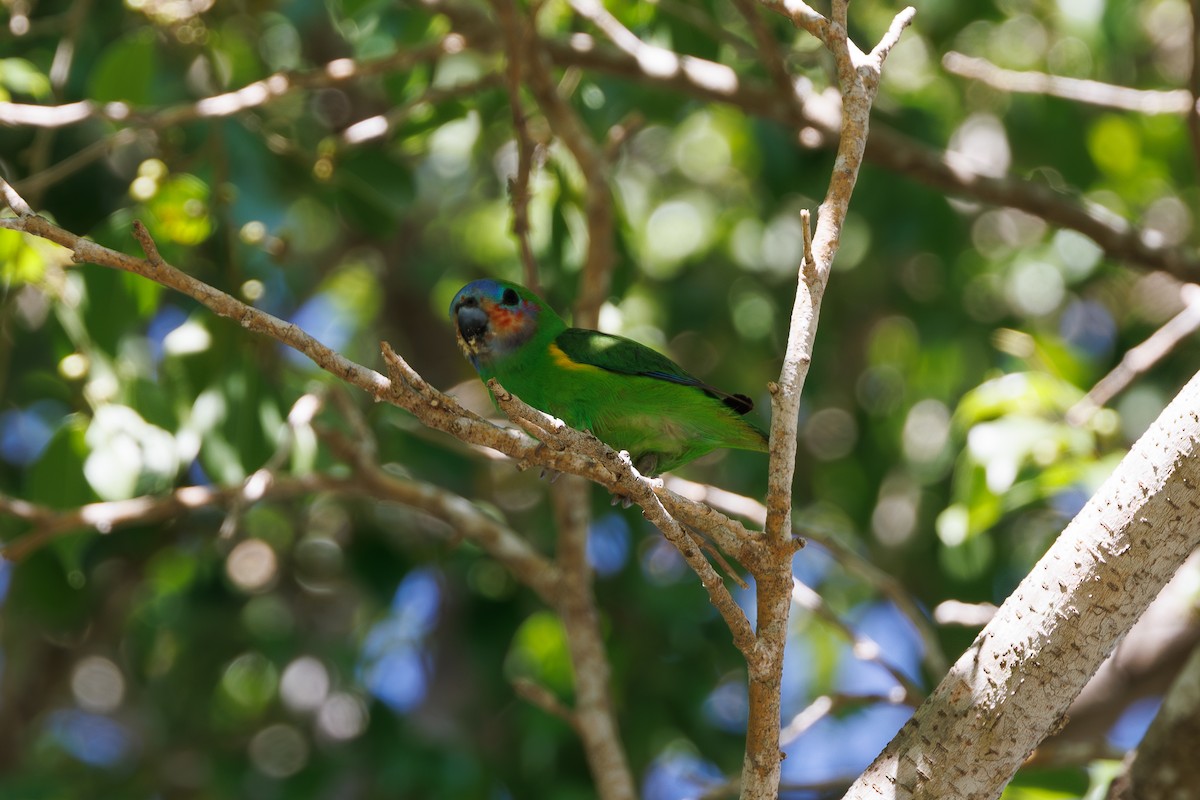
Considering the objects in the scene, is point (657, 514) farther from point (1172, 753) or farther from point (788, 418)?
point (1172, 753)

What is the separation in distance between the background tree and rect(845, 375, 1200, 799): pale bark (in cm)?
1

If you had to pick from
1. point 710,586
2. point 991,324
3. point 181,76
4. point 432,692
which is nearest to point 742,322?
point 991,324

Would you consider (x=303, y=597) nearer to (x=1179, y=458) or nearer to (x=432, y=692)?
(x=432, y=692)

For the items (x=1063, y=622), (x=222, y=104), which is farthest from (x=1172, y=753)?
(x=222, y=104)

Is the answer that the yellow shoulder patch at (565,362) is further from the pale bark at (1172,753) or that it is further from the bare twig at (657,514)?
the pale bark at (1172,753)

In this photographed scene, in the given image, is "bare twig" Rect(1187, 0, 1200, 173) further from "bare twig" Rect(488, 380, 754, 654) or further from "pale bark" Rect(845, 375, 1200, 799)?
"bare twig" Rect(488, 380, 754, 654)

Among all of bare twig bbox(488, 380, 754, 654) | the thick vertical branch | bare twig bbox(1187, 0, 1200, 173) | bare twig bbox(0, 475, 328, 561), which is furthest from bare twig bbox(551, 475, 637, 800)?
bare twig bbox(1187, 0, 1200, 173)

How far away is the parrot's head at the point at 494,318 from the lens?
155 inches

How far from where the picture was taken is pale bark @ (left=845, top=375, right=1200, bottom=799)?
2.08 meters

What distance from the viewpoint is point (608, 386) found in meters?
3.74

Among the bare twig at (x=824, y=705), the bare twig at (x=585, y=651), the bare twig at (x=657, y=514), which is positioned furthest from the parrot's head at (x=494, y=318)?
the bare twig at (x=657, y=514)

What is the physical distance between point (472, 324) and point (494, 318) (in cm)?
7

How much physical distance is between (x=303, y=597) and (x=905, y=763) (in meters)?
5.09

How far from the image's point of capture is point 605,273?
425cm
